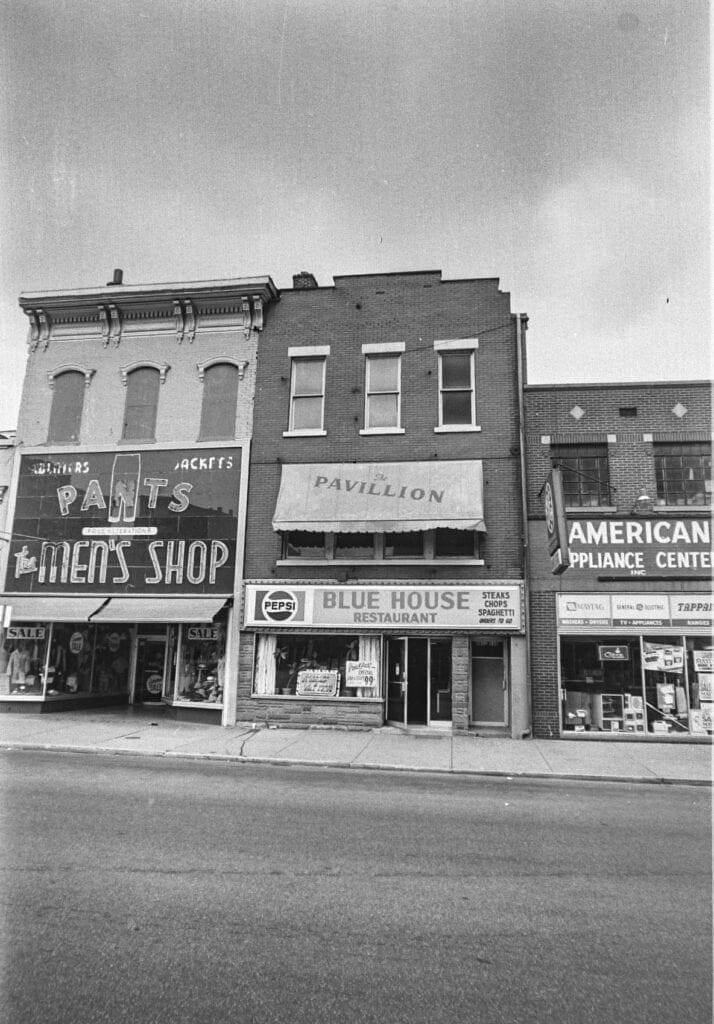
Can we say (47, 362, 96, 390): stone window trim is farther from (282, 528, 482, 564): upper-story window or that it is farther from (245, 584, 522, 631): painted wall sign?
(245, 584, 522, 631): painted wall sign

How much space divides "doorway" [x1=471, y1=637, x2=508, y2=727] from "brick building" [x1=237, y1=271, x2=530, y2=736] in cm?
5

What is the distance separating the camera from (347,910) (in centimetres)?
502

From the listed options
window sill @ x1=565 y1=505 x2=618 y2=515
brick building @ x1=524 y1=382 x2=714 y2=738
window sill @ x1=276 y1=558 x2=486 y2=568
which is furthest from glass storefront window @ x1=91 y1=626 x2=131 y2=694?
window sill @ x1=565 y1=505 x2=618 y2=515

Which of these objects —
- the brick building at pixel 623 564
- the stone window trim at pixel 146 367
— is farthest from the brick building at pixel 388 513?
the stone window trim at pixel 146 367

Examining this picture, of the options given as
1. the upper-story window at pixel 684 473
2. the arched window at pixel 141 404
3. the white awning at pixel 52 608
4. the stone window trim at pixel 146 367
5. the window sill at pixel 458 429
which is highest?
the stone window trim at pixel 146 367

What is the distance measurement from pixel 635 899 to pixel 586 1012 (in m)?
2.02

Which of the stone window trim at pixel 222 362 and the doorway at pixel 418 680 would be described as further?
the stone window trim at pixel 222 362

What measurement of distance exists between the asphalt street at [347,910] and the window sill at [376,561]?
313 inches

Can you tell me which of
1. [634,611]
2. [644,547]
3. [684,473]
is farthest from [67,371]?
[684,473]

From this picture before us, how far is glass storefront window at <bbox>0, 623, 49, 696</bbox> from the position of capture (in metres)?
18.2

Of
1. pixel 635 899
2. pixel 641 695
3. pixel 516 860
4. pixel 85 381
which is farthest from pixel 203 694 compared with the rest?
pixel 635 899

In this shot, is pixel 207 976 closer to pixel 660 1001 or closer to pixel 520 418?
pixel 660 1001

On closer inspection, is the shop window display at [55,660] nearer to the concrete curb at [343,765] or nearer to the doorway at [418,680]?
the concrete curb at [343,765]

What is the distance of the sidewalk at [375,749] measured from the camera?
1194 cm
